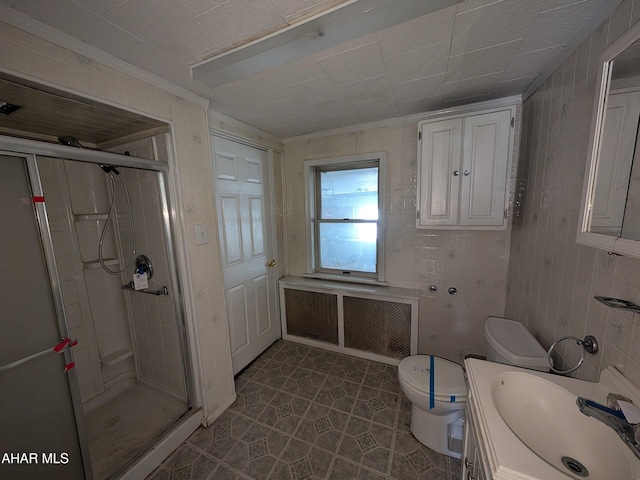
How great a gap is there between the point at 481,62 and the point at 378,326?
6.61ft

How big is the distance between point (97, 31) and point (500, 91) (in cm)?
223

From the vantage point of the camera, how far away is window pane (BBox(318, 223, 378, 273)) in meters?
2.37

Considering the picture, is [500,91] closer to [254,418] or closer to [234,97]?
[234,97]

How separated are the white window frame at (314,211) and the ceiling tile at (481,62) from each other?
834 mm

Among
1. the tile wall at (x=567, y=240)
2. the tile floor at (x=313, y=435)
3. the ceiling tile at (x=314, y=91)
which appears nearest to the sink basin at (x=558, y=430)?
the tile wall at (x=567, y=240)

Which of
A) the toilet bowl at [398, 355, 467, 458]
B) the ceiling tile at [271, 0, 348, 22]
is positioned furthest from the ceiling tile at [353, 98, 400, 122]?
the toilet bowl at [398, 355, 467, 458]

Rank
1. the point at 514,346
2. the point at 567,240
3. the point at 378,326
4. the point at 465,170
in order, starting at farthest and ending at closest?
the point at 378,326 → the point at 465,170 → the point at 514,346 → the point at 567,240

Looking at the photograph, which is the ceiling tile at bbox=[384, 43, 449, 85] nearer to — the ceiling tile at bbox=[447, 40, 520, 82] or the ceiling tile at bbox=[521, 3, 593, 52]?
the ceiling tile at bbox=[447, 40, 520, 82]

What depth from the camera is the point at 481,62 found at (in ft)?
4.08

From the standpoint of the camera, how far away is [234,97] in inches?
61.3

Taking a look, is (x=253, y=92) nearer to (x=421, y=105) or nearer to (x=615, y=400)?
(x=421, y=105)

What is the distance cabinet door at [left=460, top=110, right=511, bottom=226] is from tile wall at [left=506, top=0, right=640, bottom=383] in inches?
6.5

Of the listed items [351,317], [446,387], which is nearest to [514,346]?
[446,387]

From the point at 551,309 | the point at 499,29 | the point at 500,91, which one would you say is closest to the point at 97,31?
the point at 499,29
